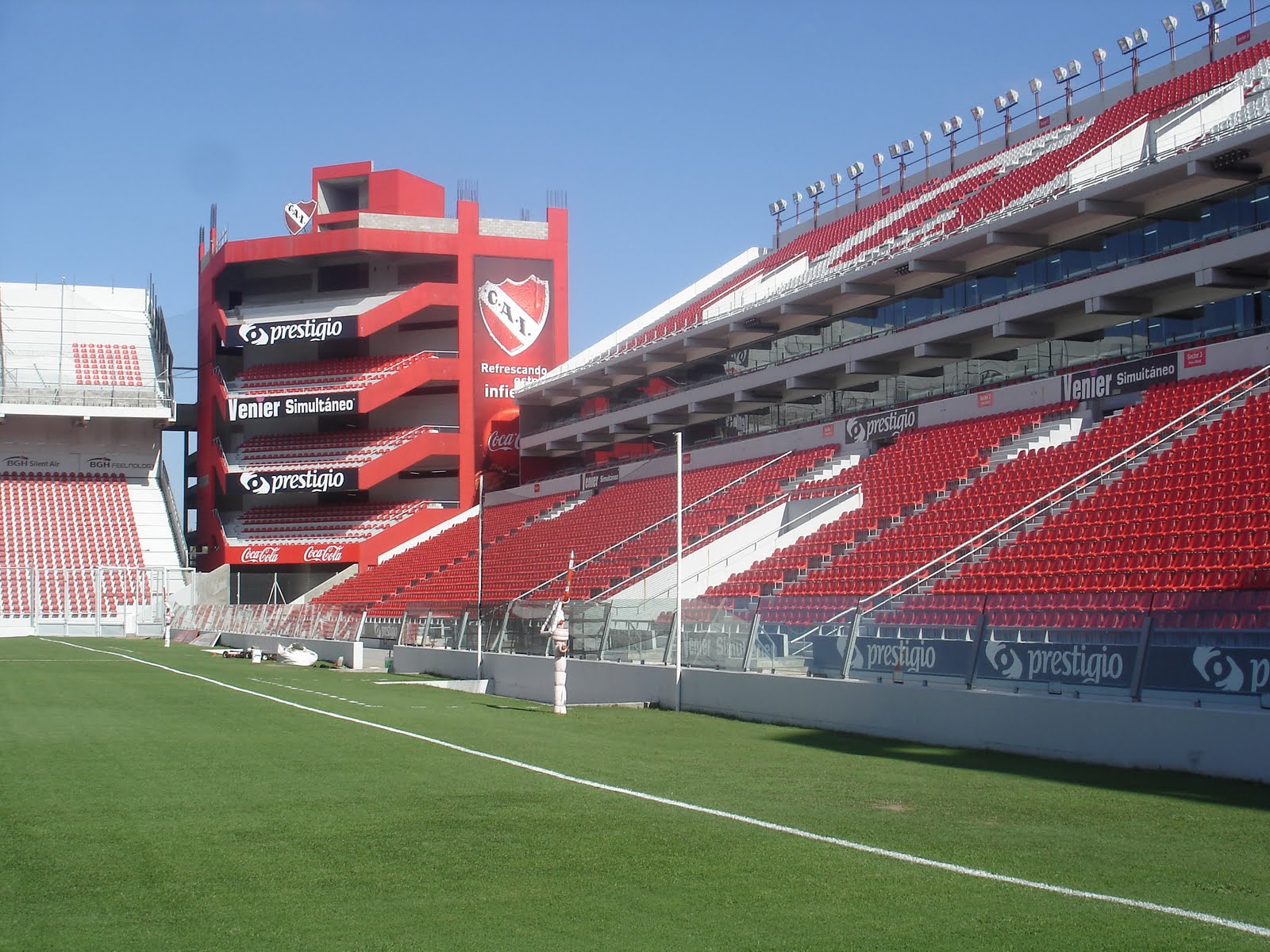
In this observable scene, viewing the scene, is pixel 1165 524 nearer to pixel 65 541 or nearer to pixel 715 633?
pixel 715 633

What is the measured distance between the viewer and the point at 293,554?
53.9 meters

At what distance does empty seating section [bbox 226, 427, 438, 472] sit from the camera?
2158 inches

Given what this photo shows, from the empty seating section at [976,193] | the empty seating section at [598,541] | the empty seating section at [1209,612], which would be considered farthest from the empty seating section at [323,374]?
the empty seating section at [1209,612]

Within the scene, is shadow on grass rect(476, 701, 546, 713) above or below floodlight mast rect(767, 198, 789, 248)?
below

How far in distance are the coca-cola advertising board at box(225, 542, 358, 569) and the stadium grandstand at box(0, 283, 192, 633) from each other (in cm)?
255

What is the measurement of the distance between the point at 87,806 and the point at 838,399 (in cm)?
3015

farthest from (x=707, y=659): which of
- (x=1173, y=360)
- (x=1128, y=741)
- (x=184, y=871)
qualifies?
(x=184, y=871)

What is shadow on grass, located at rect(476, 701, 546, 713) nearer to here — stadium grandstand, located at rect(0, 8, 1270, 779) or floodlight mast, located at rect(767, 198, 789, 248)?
stadium grandstand, located at rect(0, 8, 1270, 779)

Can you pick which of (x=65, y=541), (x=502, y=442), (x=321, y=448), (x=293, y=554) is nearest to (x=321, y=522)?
(x=293, y=554)

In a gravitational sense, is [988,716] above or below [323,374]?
below

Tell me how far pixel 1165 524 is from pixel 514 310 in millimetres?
40005

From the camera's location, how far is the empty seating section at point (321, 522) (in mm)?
54969

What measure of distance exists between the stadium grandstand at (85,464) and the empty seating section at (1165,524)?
130 feet

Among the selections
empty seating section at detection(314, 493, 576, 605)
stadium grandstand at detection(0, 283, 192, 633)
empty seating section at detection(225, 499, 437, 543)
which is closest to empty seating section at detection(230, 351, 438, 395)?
empty seating section at detection(225, 499, 437, 543)
